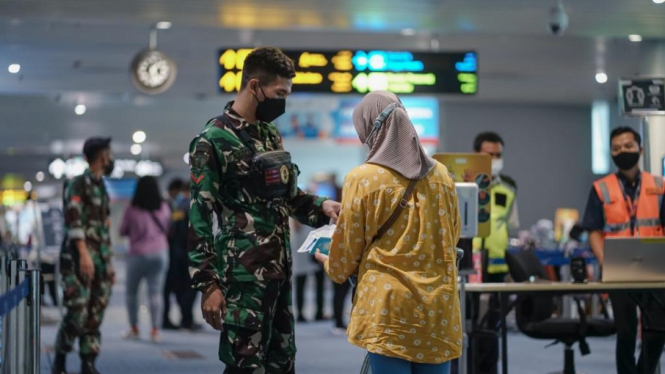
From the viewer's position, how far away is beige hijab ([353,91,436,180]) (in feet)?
11.9

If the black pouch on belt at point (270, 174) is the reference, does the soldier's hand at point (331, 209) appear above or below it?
below

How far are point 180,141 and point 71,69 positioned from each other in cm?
966

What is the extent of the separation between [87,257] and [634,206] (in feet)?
12.0

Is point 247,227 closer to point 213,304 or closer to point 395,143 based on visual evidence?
point 213,304

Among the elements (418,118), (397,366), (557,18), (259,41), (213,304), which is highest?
(259,41)

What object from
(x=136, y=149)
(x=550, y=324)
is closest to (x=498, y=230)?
(x=550, y=324)

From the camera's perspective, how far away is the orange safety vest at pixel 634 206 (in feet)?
21.3

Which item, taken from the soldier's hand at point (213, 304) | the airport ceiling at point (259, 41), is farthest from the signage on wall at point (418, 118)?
the soldier's hand at point (213, 304)

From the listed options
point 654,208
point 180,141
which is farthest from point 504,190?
point 180,141

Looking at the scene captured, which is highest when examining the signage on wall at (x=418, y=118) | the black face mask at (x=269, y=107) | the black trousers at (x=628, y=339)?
the signage on wall at (x=418, y=118)

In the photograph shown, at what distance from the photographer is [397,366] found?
12.0 feet

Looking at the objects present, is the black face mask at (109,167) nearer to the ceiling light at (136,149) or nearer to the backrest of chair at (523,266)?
the backrest of chair at (523,266)

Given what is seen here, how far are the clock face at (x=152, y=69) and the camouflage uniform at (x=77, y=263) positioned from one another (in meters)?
4.21

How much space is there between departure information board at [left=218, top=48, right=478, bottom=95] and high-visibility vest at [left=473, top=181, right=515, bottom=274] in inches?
93.4
